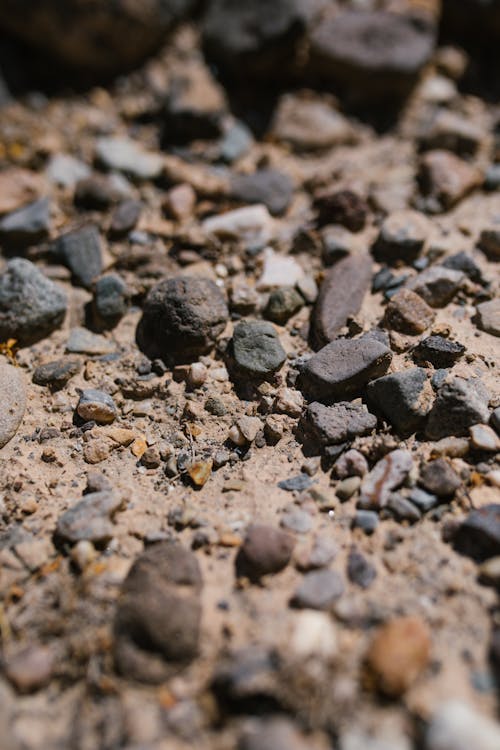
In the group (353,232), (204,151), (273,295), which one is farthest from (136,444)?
(204,151)

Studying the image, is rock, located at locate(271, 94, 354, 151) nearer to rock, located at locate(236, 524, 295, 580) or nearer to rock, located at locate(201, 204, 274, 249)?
rock, located at locate(201, 204, 274, 249)

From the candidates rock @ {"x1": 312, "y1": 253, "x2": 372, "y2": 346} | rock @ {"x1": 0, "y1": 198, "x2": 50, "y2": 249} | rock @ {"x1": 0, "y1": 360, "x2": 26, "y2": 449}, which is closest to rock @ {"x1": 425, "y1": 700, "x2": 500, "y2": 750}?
rock @ {"x1": 312, "y1": 253, "x2": 372, "y2": 346}

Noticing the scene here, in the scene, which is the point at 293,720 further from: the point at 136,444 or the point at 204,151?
the point at 204,151

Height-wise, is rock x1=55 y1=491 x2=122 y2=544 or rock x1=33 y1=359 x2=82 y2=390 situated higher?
rock x1=33 y1=359 x2=82 y2=390

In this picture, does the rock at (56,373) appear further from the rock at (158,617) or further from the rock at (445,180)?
the rock at (445,180)

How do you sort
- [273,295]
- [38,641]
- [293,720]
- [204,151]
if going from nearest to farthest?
[293,720], [38,641], [273,295], [204,151]

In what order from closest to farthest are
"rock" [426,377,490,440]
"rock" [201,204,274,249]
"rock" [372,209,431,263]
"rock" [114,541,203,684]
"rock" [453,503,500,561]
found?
"rock" [114,541,203,684] < "rock" [453,503,500,561] < "rock" [426,377,490,440] < "rock" [372,209,431,263] < "rock" [201,204,274,249]

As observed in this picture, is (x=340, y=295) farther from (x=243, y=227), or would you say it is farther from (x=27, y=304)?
(x=27, y=304)
